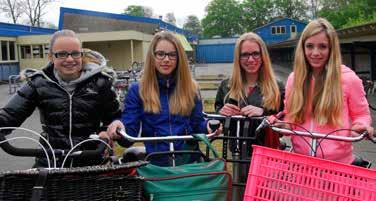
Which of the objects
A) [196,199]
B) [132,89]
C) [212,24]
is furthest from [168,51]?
[212,24]

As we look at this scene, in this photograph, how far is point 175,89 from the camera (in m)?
3.39

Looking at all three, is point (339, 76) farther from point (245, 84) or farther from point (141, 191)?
point (141, 191)

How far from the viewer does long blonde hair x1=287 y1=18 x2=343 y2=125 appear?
2998mm

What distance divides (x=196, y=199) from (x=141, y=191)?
0.29 metres

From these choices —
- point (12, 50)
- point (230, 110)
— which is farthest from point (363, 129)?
point (12, 50)

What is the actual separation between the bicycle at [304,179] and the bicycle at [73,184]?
2.00 ft

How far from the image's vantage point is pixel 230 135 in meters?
3.34

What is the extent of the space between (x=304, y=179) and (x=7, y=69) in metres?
34.6

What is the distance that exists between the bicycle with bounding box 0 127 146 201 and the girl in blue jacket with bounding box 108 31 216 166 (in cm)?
97

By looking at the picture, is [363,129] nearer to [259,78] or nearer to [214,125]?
[214,125]

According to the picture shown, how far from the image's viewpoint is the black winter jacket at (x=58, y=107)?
305 cm

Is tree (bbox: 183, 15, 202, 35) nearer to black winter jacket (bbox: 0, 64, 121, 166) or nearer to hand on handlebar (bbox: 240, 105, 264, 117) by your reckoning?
hand on handlebar (bbox: 240, 105, 264, 117)

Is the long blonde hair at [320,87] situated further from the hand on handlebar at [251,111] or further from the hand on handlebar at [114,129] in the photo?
the hand on handlebar at [114,129]

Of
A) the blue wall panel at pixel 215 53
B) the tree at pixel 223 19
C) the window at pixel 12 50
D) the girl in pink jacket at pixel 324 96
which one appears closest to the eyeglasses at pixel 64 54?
the girl in pink jacket at pixel 324 96
